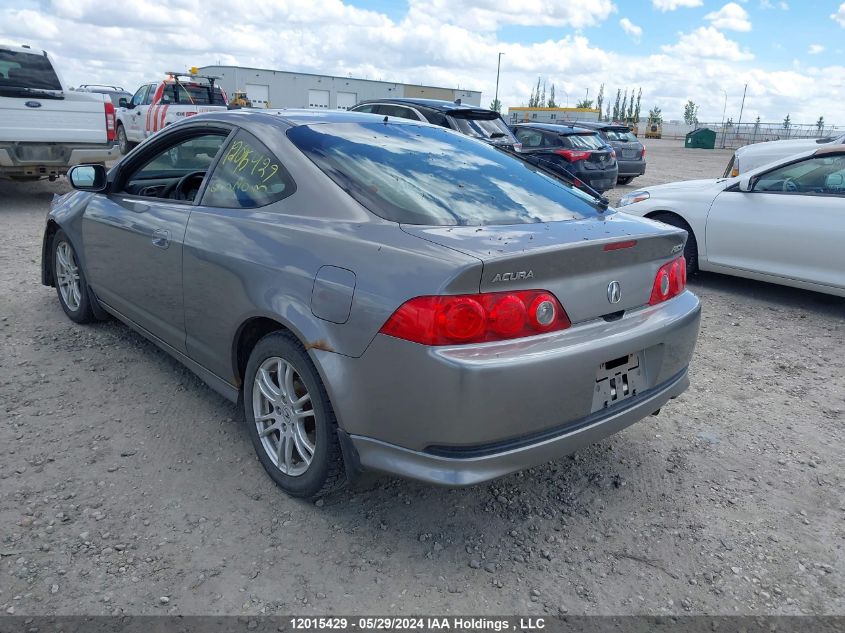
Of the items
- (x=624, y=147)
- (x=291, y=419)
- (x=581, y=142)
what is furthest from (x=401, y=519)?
(x=624, y=147)

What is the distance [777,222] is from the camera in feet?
19.0

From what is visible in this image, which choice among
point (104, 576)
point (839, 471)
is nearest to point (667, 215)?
point (839, 471)

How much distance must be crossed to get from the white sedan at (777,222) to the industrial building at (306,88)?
45869 mm

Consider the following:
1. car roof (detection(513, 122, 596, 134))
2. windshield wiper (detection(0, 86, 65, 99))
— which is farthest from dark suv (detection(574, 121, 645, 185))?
windshield wiper (detection(0, 86, 65, 99))

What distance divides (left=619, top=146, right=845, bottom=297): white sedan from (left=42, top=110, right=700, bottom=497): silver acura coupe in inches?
127

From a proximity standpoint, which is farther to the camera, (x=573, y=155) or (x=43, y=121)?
(x=573, y=155)

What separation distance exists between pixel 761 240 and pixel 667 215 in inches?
42.1

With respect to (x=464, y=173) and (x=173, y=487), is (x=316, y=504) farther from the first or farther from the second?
(x=464, y=173)

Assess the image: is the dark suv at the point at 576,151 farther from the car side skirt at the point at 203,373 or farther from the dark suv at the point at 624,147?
the car side skirt at the point at 203,373

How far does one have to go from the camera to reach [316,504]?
2.78 metres

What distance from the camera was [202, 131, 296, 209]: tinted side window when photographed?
289cm

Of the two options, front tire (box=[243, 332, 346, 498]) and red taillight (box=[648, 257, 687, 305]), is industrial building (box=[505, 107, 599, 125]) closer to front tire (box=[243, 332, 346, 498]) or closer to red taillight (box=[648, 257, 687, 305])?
red taillight (box=[648, 257, 687, 305])

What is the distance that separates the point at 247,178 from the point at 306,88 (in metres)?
56.9

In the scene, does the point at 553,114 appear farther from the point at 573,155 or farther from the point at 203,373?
the point at 203,373
